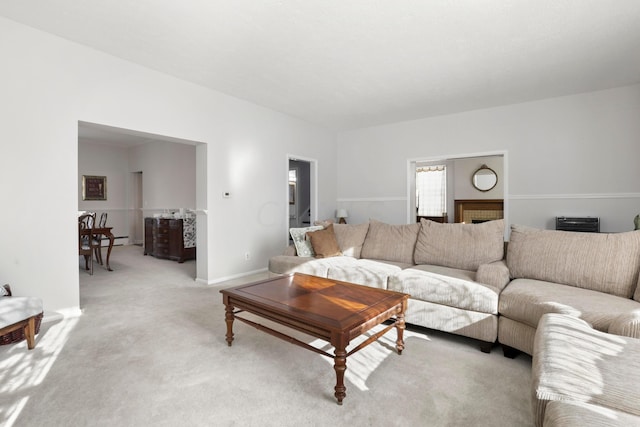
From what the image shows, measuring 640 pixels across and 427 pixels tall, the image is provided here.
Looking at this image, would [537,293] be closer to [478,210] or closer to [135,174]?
[478,210]

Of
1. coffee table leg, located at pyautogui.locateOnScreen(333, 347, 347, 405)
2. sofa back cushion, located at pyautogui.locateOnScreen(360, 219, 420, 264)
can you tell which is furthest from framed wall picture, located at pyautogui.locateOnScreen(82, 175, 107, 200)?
coffee table leg, located at pyautogui.locateOnScreen(333, 347, 347, 405)

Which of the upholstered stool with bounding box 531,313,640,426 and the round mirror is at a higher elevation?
the round mirror

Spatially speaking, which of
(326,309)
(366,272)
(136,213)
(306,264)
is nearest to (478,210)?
(366,272)

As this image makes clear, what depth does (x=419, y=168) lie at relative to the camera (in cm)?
861

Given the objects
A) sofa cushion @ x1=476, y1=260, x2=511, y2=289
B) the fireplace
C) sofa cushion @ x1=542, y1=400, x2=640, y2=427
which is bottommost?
sofa cushion @ x1=542, y1=400, x2=640, y2=427

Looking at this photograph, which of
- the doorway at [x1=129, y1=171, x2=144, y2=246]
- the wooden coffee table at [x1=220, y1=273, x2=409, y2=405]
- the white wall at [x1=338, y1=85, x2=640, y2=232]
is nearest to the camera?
the wooden coffee table at [x1=220, y1=273, x2=409, y2=405]

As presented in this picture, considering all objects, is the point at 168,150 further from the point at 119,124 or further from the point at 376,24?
the point at 376,24

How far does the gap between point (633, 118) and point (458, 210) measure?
3.97 metres

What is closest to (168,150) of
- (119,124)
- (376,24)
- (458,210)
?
(119,124)

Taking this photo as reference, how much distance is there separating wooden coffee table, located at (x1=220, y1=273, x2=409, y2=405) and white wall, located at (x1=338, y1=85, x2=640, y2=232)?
3743mm

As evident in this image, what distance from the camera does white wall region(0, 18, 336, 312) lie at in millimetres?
2812

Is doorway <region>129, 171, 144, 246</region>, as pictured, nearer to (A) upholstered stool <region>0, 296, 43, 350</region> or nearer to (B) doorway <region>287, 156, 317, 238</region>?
(B) doorway <region>287, 156, 317, 238</region>

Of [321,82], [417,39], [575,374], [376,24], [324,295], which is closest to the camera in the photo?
[575,374]

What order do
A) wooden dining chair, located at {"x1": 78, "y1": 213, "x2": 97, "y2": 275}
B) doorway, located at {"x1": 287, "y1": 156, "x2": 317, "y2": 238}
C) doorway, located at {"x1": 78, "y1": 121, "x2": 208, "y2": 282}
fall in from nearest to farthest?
wooden dining chair, located at {"x1": 78, "y1": 213, "x2": 97, "y2": 275}, doorway, located at {"x1": 78, "y1": 121, "x2": 208, "y2": 282}, doorway, located at {"x1": 287, "y1": 156, "x2": 317, "y2": 238}
